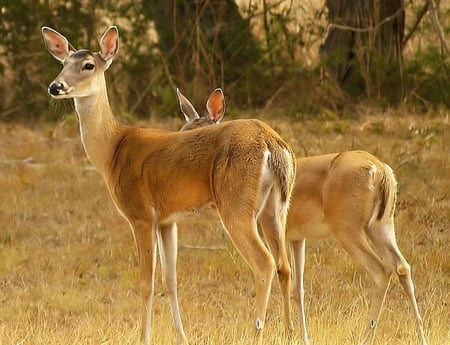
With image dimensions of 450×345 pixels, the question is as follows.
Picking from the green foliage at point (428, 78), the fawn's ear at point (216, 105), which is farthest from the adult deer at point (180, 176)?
the green foliage at point (428, 78)

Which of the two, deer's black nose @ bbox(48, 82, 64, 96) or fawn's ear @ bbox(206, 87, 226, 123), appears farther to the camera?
fawn's ear @ bbox(206, 87, 226, 123)

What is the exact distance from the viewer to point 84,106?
25.4 ft

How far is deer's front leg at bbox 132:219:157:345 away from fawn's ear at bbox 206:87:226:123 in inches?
81.7

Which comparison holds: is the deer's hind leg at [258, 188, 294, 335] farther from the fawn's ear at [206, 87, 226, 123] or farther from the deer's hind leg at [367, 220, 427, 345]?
the fawn's ear at [206, 87, 226, 123]

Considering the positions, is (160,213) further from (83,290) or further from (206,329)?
(83,290)

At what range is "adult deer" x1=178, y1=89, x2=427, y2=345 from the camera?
782 cm

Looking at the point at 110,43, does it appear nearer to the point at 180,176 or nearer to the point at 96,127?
the point at 96,127

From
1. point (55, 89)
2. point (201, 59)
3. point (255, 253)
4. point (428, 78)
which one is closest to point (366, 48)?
point (428, 78)

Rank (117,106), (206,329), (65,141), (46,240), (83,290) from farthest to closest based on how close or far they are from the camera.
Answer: (117,106) < (65,141) < (46,240) < (83,290) < (206,329)

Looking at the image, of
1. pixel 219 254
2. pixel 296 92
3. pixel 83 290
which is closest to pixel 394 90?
pixel 296 92

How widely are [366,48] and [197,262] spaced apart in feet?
15.8

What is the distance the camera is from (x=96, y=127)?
7.76 m

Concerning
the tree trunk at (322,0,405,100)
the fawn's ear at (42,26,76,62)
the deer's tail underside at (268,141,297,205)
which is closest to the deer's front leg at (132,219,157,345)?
the deer's tail underside at (268,141,297,205)

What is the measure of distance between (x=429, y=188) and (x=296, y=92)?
3.73 metres
